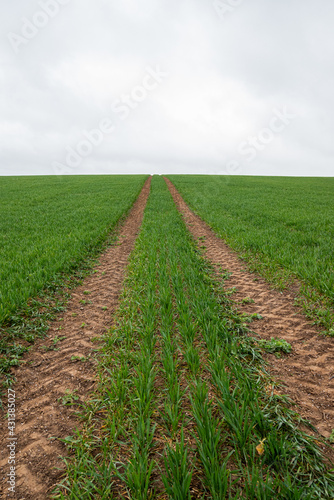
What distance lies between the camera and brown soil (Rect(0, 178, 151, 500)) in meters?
2.29

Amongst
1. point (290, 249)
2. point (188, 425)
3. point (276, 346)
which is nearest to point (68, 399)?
point (188, 425)

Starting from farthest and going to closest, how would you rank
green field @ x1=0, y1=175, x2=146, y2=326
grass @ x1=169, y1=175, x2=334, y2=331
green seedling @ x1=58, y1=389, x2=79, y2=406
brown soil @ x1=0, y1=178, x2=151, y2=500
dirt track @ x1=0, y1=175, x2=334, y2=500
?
green field @ x1=0, y1=175, x2=146, y2=326 < grass @ x1=169, y1=175, x2=334, y2=331 < green seedling @ x1=58, y1=389, x2=79, y2=406 < dirt track @ x1=0, y1=175, x2=334, y2=500 < brown soil @ x1=0, y1=178, x2=151, y2=500

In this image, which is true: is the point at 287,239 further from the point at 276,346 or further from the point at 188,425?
the point at 188,425

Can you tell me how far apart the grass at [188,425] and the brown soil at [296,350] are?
0.25 meters

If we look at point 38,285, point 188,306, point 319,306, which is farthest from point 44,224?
point 319,306

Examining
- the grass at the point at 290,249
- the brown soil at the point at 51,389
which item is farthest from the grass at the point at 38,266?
the grass at the point at 290,249

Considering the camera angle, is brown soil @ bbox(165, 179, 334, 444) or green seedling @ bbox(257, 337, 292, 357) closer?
brown soil @ bbox(165, 179, 334, 444)

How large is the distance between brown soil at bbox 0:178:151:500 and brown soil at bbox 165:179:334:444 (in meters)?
2.70

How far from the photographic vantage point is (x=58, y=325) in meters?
4.87

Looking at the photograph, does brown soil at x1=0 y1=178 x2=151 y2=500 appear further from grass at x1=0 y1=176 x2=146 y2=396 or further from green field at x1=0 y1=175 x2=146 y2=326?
green field at x1=0 y1=175 x2=146 y2=326

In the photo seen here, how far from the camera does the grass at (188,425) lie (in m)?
2.02

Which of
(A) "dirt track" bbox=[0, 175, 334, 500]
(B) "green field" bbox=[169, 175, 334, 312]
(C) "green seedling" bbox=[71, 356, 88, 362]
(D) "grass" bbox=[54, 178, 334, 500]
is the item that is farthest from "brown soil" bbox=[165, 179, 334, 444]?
(C) "green seedling" bbox=[71, 356, 88, 362]

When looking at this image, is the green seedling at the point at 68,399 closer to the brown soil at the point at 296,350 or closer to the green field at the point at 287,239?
the brown soil at the point at 296,350

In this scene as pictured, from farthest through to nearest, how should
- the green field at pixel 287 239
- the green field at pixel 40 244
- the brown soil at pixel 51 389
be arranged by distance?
the green field at pixel 287 239, the green field at pixel 40 244, the brown soil at pixel 51 389
